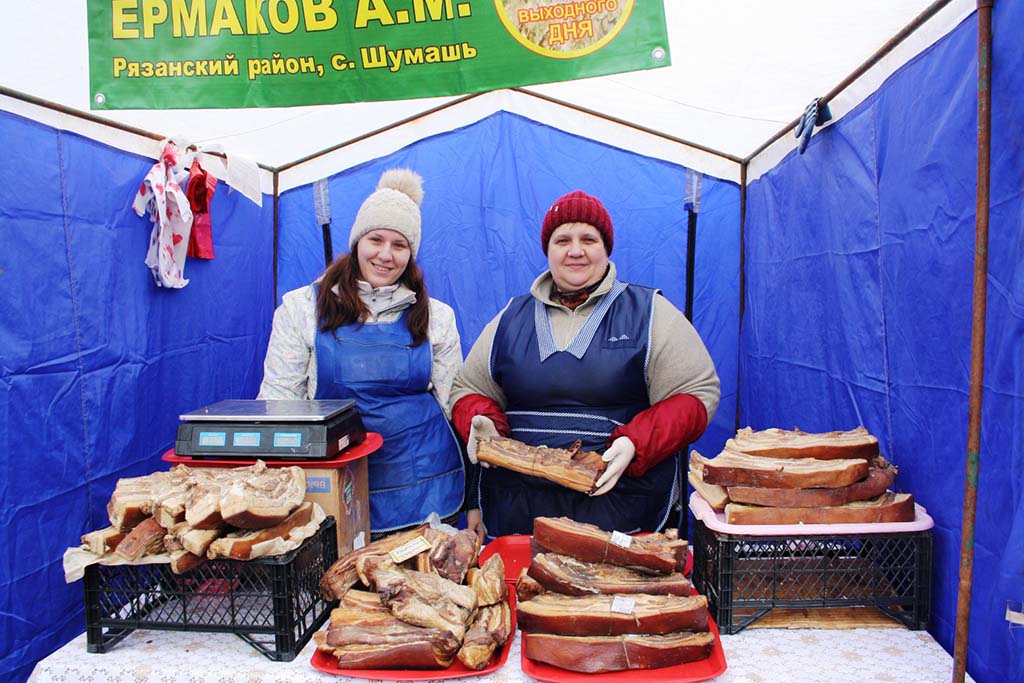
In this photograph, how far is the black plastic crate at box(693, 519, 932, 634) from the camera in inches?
76.9

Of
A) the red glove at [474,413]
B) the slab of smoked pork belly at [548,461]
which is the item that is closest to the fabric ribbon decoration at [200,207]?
the red glove at [474,413]

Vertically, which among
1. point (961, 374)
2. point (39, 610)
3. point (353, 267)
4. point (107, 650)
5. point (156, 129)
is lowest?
point (39, 610)

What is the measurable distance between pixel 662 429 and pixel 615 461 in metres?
0.26

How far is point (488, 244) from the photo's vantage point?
4.39 meters

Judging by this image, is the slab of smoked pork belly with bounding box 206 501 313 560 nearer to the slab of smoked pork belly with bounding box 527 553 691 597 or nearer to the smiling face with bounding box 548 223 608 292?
the slab of smoked pork belly with bounding box 527 553 691 597

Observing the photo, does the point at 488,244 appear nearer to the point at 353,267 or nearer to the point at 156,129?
the point at 353,267

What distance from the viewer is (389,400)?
3.04 metres

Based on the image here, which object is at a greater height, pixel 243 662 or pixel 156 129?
pixel 156 129

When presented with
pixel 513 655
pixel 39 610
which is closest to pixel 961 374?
pixel 513 655

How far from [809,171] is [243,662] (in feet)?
10.2

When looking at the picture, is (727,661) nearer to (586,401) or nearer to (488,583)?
(488,583)

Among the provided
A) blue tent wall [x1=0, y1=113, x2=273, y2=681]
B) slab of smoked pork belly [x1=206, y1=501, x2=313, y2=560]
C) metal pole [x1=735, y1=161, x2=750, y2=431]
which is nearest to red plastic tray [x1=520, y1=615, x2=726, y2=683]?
slab of smoked pork belly [x1=206, y1=501, x2=313, y2=560]

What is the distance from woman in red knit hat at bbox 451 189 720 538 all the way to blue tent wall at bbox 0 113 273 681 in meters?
1.55

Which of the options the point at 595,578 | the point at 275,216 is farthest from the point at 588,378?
the point at 275,216
